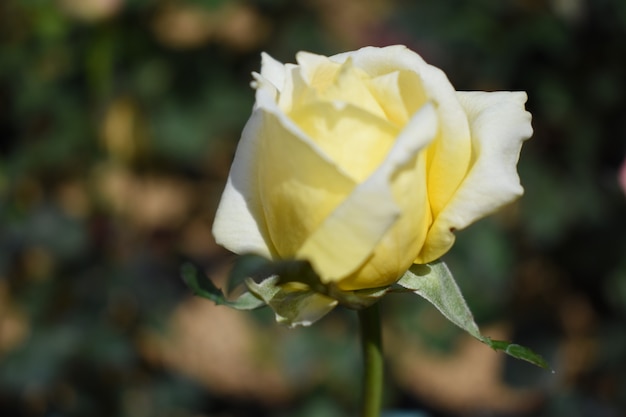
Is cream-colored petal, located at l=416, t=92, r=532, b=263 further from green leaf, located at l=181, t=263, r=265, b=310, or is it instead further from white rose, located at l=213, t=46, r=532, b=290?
green leaf, located at l=181, t=263, r=265, b=310

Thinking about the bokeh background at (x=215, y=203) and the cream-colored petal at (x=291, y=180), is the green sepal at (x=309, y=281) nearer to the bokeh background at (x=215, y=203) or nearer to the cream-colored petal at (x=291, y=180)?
the cream-colored petal at (x=291, y=180)

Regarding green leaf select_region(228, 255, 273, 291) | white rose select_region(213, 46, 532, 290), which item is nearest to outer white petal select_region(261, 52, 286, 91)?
white rose select_region(213, 46, 532, 290)

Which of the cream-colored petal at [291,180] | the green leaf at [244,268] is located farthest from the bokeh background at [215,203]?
the cream-colored petal at [291,180]

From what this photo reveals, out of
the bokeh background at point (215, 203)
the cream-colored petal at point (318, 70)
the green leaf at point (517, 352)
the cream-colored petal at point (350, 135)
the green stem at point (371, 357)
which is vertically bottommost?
the bokeh background at point (215, 203)

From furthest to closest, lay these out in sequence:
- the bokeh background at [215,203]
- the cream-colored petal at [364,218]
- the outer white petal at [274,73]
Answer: the bokeh background at [215,203] < the outer white petal at [274,73] < the cream-colored petal at [364,218]

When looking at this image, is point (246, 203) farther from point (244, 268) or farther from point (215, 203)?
point (215, 203)

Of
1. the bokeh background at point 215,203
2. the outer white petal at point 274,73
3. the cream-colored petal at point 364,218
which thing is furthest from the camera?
the bokeh background at point 215,203
